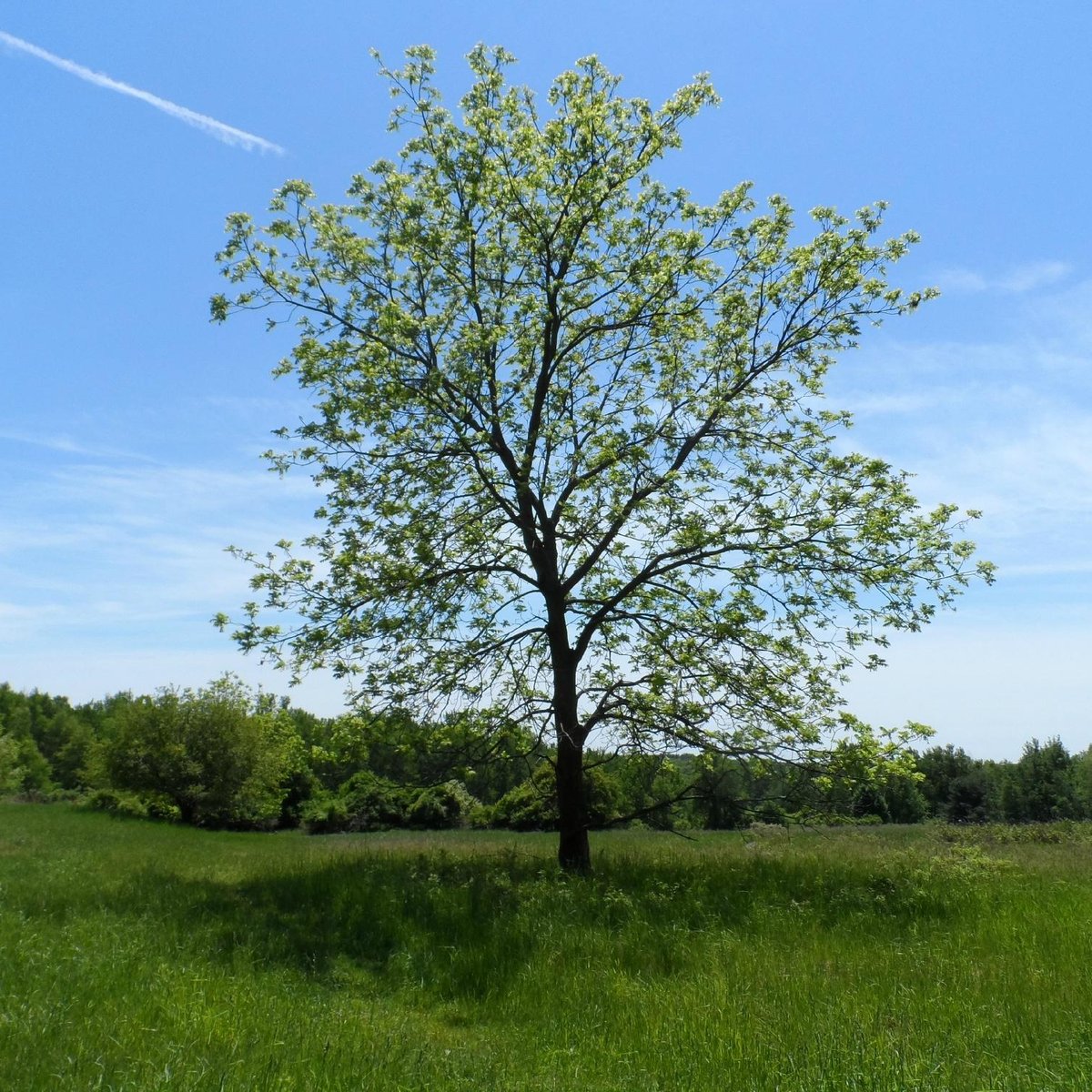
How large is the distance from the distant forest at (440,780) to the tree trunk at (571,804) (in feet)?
1.16

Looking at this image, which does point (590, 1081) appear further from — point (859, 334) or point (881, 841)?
point (881, 841)

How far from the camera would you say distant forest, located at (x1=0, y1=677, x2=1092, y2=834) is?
→ 12602 mm

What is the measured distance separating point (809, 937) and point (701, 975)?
1.99 m

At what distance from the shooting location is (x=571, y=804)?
1320 cm

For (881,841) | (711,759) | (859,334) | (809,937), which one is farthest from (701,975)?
(881,841)

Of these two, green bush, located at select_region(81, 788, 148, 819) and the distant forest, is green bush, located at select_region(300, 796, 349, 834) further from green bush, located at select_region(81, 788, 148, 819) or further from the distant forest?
green bush, located at select_region(81, 788, 148, 819)

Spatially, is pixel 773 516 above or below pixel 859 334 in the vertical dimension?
below

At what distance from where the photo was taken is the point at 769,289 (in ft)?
42.5

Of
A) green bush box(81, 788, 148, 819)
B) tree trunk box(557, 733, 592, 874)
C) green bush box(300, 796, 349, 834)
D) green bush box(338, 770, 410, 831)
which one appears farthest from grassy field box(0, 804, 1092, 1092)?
green bush box(300, 796, 349, 834)

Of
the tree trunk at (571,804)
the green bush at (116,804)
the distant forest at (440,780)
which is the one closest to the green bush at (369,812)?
the distant forest at (440,780)

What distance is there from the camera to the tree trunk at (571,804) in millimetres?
13055

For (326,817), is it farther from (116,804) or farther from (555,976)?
(555,976)

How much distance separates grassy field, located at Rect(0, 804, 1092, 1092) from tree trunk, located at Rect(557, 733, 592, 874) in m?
0.59

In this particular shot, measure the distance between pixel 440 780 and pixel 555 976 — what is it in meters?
5.17
